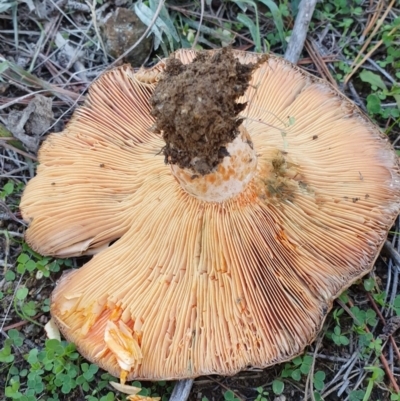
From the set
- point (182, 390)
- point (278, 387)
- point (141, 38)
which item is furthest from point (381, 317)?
point (141, 38)

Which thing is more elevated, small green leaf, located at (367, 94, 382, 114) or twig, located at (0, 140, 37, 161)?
small green leaf, located at (367, 94, 382, 114)

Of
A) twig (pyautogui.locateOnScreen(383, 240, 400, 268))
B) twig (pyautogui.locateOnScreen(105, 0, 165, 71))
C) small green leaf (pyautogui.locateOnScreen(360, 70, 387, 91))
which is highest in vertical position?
small green leaf (pyautogui.locateOnScreen(360, 70, 387, 91))

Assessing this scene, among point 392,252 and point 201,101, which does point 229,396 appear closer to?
point 392,252

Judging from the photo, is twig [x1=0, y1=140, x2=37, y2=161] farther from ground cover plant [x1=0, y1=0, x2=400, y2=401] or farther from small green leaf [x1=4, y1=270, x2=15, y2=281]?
small green leaf [x1=4, y1=270, x2=15, y2=281]

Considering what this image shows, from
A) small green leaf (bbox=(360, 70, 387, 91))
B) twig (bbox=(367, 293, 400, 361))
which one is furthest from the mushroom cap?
small green leaf (bbox=(360, 70, 387, 91))

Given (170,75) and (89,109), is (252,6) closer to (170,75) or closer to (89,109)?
(89,109)

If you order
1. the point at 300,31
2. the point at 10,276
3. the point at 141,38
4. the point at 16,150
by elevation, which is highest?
the point at 300,31
